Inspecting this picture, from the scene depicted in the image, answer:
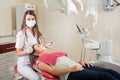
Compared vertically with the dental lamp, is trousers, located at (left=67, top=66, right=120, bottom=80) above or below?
below

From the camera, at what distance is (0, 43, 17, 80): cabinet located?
3.42 metres

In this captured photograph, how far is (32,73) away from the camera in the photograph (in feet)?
7.80

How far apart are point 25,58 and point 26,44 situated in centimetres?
18

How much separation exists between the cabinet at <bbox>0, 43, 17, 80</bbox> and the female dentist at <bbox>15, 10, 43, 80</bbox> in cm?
106

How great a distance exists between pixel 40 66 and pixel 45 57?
12cm

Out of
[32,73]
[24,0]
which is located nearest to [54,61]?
[32,73]

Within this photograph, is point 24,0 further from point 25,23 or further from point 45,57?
point 45,57

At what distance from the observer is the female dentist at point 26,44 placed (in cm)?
239

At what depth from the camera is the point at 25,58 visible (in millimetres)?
2449

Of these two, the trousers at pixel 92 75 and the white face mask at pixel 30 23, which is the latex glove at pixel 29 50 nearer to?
the white face mask at pixel 30 23

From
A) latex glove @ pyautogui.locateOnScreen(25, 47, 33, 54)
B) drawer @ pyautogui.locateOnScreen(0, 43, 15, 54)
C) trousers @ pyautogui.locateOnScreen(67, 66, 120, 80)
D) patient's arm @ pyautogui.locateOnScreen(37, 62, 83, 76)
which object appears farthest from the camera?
drawer @ pyautogui.locateOnScreen(0, 43, 15, 54)

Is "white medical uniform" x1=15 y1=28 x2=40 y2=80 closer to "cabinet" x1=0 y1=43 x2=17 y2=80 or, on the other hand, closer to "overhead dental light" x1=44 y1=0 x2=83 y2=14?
"overhead dental light" x1=44 y1=0 x2=83 y2=14

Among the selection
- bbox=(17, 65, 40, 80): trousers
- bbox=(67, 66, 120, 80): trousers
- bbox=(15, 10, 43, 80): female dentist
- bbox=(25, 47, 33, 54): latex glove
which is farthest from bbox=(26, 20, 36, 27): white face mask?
bbox=(67, 66, 120, 80): trousers

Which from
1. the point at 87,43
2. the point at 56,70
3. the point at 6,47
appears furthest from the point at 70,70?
the point at 6,47
